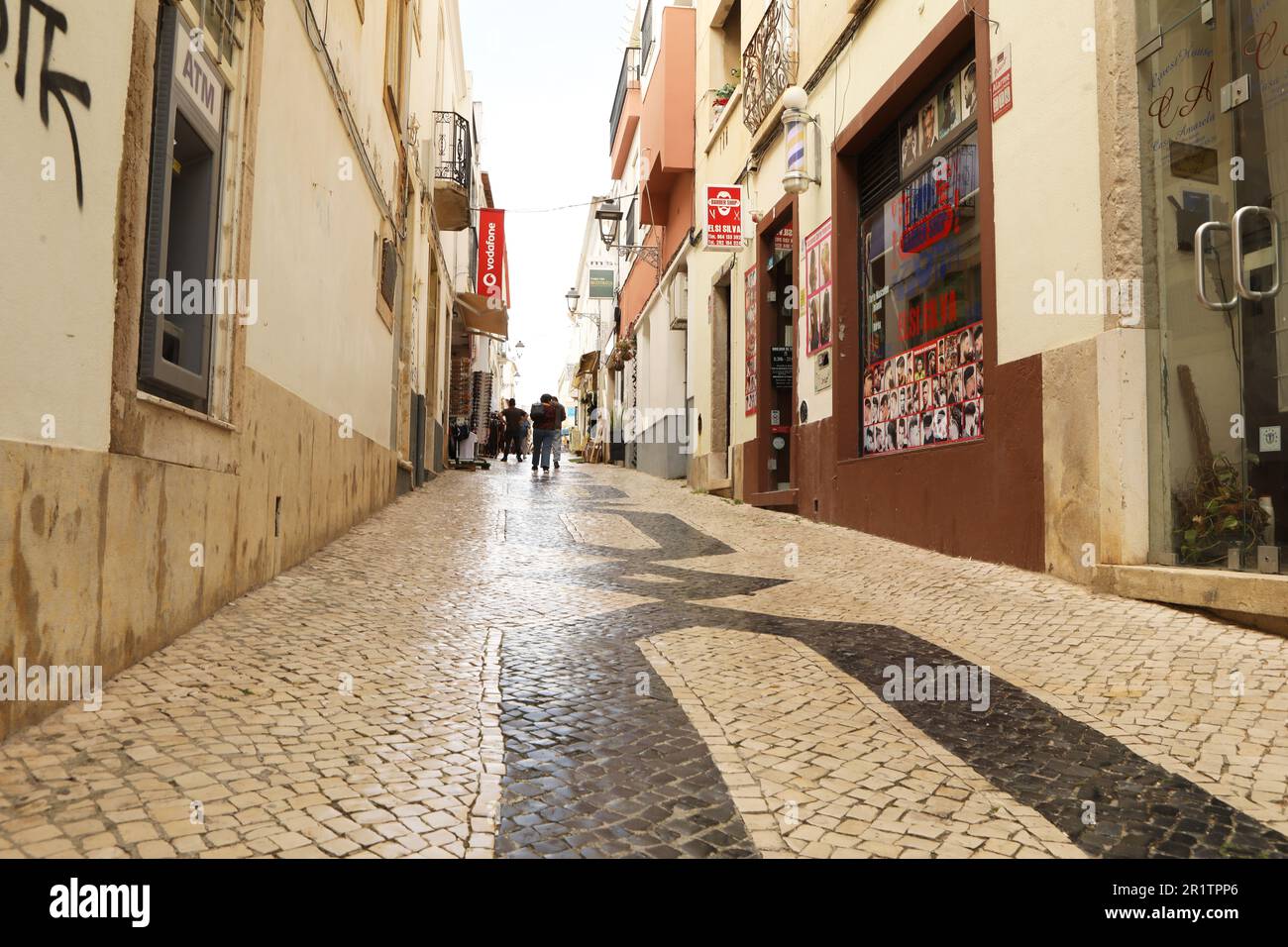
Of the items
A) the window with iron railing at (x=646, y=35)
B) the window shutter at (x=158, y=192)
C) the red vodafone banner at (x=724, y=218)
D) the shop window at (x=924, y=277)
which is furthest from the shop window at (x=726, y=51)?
the window shutter at (x=158, y=192)

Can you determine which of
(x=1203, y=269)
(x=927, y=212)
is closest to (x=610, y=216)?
(x=927, y=212)

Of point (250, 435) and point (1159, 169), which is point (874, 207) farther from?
point (250, 435)

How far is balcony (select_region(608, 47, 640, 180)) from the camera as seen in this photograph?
26188mm

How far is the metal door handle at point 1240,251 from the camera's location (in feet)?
15.6

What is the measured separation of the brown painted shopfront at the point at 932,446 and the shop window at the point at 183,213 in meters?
4.99

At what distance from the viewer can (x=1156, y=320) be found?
5.39 metres

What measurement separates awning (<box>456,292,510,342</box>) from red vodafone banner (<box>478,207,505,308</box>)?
44cm

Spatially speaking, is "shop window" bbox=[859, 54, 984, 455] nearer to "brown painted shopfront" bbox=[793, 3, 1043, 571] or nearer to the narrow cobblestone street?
"brown painted shopfront" bbox=[793, 3, 1043, 571]

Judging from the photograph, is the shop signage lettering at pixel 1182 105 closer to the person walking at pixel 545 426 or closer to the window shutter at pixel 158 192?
the window shutter at pixel 158 192

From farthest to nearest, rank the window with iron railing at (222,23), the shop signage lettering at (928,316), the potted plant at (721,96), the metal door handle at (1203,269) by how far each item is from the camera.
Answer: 1. the potted plant at (721,96)
2. the shop signage lettering at (928,316)
3. the metal door handle at (1203,269)
4. the window with iron railing at (222,23)

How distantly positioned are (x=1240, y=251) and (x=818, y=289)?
5.79 m

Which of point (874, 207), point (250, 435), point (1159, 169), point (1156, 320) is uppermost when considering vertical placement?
point (874, 207)

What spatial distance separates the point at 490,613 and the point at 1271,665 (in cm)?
378
